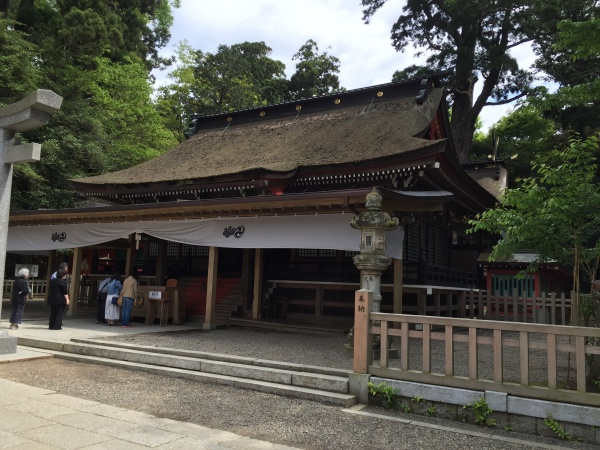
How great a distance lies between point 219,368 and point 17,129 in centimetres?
561

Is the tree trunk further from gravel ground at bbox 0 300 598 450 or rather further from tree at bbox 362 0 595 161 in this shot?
gravel ground at bbox 0 300 598 450

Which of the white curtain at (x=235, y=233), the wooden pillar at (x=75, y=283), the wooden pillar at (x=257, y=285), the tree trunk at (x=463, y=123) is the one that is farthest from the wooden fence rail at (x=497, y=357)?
the tree trunk at (x=463, y=123)

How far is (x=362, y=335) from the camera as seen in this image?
241 inches

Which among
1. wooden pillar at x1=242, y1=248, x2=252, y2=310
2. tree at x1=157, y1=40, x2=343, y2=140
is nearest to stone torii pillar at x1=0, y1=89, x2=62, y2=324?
wooden pillar at x1=242, y1=248, x2=252, y2=310

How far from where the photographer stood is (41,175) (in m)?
19.8

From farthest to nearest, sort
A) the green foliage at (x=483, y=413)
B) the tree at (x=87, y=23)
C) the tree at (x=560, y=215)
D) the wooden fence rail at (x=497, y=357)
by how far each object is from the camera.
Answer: the tree at (x=87, y=23) → the tree at (x=560, y=215) → the green foliage at (x=483, y=413) → the wooden fence rail at (x=497, y=357)

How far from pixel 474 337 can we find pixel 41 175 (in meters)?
20.1

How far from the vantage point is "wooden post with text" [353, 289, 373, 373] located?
19.9ft

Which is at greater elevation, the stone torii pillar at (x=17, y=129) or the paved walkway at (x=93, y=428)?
the stone torii pillar at (x=17, y=129)

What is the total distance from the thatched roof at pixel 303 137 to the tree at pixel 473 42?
13414mm

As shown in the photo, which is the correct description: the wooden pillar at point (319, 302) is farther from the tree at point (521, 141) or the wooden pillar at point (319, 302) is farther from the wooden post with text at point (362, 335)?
the tree at point (521, 141)

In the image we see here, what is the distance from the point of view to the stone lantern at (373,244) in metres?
7.45

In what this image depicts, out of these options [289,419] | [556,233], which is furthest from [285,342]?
[556,233]

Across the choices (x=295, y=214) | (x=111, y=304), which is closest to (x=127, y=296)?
(x=111, y=304)
